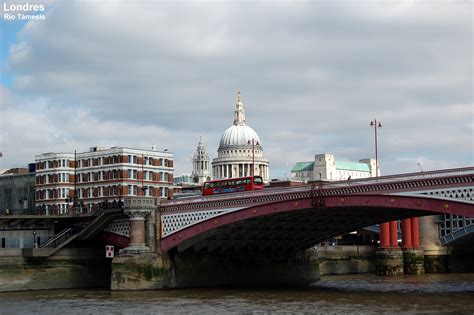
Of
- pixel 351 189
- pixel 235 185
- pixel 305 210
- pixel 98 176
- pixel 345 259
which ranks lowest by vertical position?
pixel 345 259

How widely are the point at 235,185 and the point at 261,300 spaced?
19.3 metres

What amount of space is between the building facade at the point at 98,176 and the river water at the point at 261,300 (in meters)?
27.4

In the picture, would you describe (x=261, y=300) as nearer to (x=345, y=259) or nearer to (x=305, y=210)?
(x=305, y=210)

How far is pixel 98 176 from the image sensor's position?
102m

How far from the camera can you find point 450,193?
54.7 metres

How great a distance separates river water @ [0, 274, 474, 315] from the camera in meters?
54.6

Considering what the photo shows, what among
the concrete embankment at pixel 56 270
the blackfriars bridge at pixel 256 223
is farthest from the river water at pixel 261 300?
the blackfriars bridge at pixel 256 223

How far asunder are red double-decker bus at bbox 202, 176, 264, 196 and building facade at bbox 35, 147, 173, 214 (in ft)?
48.5

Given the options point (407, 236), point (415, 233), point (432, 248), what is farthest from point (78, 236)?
point (432, 248)

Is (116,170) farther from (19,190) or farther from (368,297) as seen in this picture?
(368,297)

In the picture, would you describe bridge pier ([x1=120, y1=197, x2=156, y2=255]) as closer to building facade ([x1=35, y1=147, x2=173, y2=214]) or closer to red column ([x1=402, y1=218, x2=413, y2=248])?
building facade ([x1=35, y1=147, x2=173, y2=214])

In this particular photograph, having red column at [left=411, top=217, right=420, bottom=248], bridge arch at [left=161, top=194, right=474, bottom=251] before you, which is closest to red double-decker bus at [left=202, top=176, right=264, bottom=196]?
bridge arch at [left=161, top=194, right=474, bottom=251]

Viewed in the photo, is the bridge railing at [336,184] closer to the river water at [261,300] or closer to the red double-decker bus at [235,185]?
the red double-decker bus at [235,185]

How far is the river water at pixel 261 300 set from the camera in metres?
54.6
